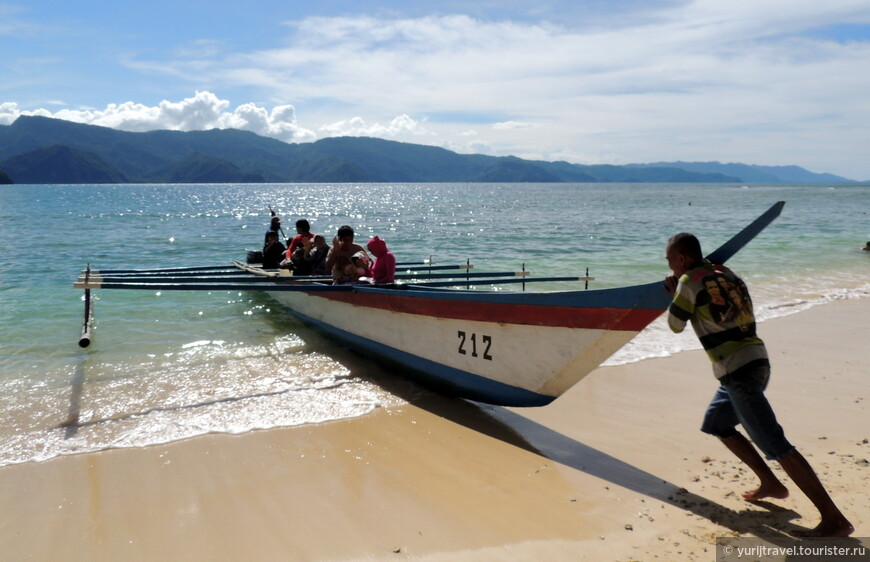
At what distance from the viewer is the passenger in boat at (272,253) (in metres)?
11.9

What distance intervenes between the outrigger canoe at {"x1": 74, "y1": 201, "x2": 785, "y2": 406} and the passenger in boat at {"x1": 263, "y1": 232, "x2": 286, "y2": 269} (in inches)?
137

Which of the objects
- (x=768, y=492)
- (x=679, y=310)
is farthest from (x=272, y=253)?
(x=768, y=492)

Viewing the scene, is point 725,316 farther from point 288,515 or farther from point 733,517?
point 288,515

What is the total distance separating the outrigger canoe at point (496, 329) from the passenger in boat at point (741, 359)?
30 centimetres

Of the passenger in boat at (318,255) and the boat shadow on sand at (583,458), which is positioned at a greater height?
the passenger in boat at (318,255)

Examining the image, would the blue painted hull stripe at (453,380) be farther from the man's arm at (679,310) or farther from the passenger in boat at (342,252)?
the man's arm at (679,310)

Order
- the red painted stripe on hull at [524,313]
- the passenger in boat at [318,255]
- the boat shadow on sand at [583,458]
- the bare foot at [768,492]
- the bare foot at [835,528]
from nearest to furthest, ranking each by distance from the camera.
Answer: the bare foot at [835,528] → the boat shadow on sand at [583,458] → the bare foot at [768,492] → the red painted stripe on hull at [524,313] → the passenger in boat at [318,255]

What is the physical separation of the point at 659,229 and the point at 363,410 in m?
33.2

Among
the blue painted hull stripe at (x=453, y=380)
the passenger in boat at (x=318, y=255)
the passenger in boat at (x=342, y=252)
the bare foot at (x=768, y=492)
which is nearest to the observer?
the bare foot at (x=768, y=492)

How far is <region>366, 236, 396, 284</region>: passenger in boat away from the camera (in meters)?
7.50

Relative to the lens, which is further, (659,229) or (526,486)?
(659,229)

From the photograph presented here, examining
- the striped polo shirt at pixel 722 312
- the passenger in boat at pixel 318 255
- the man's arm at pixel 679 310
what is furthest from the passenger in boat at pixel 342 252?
the striped polo shirt at pixel 722 312

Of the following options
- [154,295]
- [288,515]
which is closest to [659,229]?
[154,295]

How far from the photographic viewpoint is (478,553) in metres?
3.64
